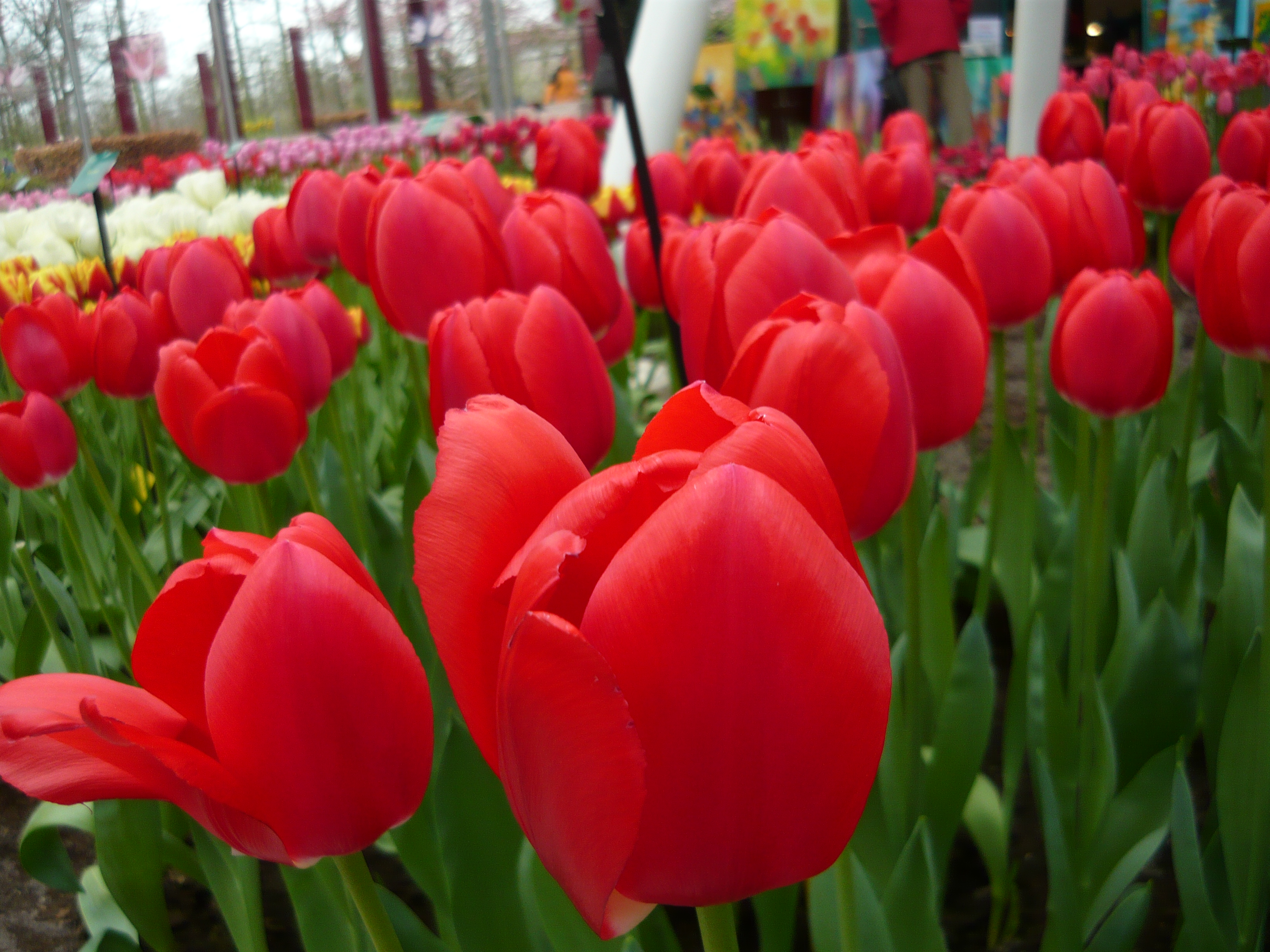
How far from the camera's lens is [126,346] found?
93 centimetres

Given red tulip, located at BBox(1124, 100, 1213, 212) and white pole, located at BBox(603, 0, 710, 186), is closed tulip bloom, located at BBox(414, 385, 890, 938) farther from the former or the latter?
white pole, located at BBox(603, 0, 710, 186)

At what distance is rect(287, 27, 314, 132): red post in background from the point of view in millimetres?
2592

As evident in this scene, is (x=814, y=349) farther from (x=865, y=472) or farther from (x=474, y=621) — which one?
(x=474, y=621)

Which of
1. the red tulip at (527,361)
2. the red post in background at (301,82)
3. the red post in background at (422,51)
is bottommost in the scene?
the red tulip at (527,361)

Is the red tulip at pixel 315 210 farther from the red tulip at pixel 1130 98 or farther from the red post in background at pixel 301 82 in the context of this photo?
the red post in background at pixel 301 82

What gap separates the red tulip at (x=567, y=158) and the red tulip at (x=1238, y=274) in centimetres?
103

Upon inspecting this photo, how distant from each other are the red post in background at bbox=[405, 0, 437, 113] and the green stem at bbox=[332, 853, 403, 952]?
552 cm

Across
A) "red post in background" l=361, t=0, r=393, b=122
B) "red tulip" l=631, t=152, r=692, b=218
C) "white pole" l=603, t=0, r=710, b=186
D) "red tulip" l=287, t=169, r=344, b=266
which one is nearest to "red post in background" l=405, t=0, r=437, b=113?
"red post in background" l=361, t=0, r=393, b=122

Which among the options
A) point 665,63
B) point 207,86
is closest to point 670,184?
point 665,63

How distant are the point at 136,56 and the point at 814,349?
61.4 inches

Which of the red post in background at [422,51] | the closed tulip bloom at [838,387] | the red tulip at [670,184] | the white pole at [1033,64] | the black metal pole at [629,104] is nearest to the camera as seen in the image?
the closed tulip bloom at [838,387]

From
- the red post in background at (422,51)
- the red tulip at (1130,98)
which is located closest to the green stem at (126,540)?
the red tulip at (1130,98)

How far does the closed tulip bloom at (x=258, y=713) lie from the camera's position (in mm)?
275

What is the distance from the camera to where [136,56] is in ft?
5.17
